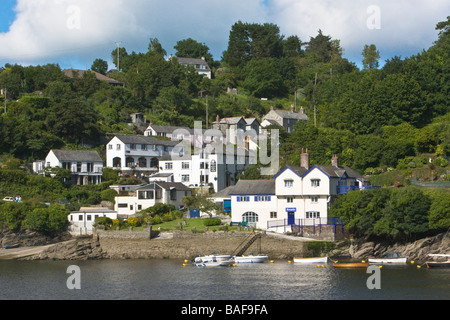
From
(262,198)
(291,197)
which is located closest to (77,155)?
(262,198)

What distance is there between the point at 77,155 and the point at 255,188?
28.9 metres

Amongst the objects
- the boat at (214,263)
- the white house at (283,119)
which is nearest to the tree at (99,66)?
the white house at (283,119)

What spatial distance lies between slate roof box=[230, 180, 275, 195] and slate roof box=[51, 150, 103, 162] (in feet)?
84.4

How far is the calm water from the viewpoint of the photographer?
140 feet

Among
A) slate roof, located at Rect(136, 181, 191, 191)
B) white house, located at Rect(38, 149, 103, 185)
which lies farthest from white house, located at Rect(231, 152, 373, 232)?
white house, located at Rect(38, 149, 103, 185)

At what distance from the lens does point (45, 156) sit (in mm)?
88250

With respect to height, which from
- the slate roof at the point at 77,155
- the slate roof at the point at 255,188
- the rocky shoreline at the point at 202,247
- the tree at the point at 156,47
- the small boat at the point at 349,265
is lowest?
the small boat at the point at 349,265

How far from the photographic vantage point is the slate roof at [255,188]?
6788 centimetres

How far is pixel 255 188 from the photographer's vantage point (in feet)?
225

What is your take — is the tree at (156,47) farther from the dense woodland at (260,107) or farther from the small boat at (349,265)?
the small boat at (349,265)

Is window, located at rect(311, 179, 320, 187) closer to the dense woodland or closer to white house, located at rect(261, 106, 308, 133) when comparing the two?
the dense woodland

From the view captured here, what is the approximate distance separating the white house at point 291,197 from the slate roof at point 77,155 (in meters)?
26.1
